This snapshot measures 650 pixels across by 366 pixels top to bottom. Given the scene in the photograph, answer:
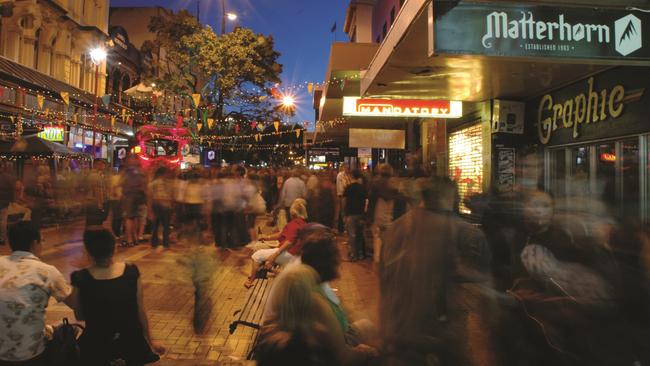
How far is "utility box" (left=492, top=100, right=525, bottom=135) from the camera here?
11258 millimetres

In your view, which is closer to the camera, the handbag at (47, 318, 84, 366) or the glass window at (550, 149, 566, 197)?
the handbag at (47, 318, 84, 366)

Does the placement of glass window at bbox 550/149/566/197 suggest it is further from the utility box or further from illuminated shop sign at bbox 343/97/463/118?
illuminated shop sign at bbox 343/97/463/118

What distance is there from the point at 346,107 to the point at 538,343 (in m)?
8.55

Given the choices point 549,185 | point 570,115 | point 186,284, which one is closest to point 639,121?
point 570,115

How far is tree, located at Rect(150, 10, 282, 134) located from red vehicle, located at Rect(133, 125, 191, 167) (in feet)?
13.6

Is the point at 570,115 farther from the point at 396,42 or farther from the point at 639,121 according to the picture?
the point at 396,42

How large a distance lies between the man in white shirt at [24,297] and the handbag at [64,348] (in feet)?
0.20

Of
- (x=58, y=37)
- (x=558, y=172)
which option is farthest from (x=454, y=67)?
(x=58, y=37)

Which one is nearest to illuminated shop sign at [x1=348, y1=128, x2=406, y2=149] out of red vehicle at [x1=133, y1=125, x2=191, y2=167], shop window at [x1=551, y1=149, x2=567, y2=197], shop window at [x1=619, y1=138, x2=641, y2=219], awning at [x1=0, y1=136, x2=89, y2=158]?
shop window at [x1=551, y1=149, x2=567, y2=197]

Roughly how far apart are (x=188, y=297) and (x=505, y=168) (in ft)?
26.5

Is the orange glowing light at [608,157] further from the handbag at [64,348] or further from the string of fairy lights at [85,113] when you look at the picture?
the handbag at [64,348]

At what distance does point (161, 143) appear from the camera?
81.6 ft

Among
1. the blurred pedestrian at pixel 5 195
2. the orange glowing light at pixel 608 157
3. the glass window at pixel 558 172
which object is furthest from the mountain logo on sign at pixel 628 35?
the blurred pedestrian at pixel 5 195

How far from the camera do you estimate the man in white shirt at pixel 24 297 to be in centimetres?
314
